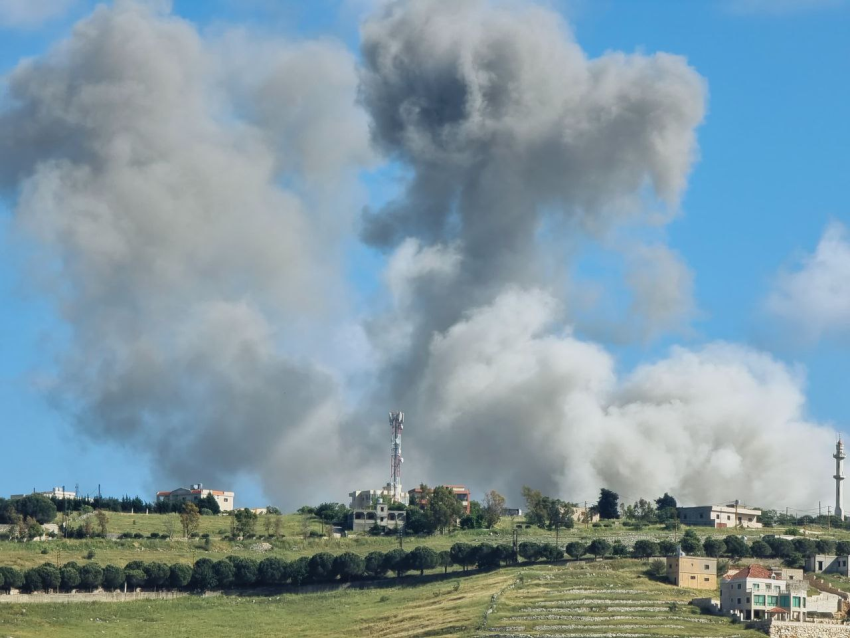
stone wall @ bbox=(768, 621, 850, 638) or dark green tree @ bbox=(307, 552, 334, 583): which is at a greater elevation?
dark green tree @ bbox=(307, 552, 334, 583)

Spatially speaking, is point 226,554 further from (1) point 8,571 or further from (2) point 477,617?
(2) point 477,617

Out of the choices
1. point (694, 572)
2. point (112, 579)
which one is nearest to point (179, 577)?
point (112, 579)

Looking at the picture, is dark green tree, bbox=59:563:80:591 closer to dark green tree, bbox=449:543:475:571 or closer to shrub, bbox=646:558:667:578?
dark green tree, bbox=449:543:475:571

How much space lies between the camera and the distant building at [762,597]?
140m

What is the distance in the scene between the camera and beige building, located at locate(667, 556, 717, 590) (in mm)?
155875

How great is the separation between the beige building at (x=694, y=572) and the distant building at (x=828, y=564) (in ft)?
53.3

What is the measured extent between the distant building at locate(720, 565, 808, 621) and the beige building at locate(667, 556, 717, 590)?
9873mm

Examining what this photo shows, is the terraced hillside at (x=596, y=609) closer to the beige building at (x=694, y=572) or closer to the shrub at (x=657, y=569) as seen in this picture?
the shrub at (x=657, y=569)

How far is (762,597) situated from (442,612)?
26.3m

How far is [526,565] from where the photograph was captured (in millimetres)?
172875

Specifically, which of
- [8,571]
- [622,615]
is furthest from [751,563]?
[8,571]

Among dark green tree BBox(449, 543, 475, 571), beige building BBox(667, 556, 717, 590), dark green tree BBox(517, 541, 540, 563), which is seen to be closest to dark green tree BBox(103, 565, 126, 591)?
dark green tree BBox(449, 543, 475, 571)

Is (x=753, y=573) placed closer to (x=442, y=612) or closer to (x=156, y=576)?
(x=442, y=612)

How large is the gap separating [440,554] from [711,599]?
37754mm
